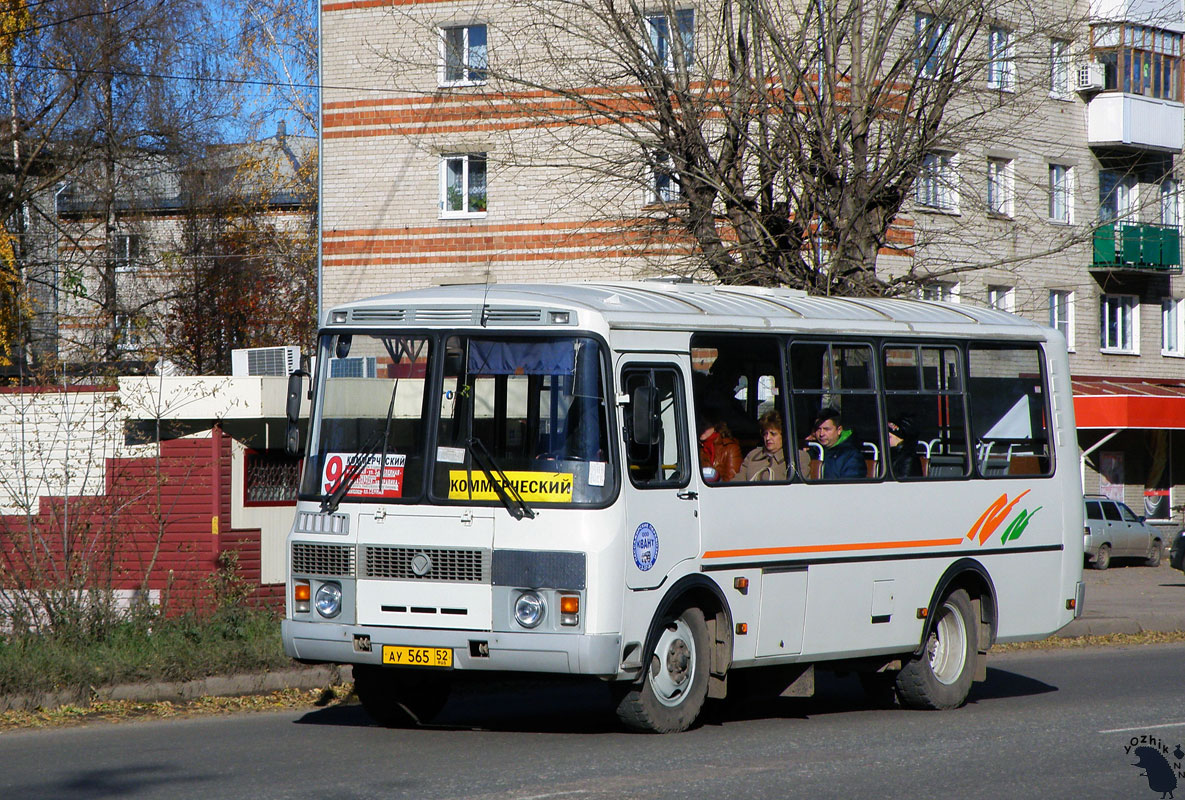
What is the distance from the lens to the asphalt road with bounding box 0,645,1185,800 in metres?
7.89

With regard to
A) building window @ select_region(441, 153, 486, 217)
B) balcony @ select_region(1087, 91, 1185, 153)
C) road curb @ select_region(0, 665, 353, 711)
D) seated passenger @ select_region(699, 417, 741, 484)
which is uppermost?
balcony @ select_region(1087, 91, 1185, 153)

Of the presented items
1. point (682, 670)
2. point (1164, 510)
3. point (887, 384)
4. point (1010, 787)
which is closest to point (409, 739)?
point (682, 670)

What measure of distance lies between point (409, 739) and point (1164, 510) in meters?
35.6

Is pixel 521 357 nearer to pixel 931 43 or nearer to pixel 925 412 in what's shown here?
pixel 925 412

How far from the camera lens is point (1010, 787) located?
8094mm

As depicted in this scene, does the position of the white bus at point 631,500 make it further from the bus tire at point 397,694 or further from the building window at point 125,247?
the building window at point 125,247

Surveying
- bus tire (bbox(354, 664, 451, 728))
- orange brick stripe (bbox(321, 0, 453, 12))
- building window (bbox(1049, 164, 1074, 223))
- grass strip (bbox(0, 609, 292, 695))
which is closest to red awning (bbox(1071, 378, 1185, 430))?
building window (bbox(1049, 164, 1074, 223))

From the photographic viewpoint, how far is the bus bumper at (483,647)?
9070 millimetres

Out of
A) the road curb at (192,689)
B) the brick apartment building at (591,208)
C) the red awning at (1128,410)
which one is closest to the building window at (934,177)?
the brick apartment building at (591,208)

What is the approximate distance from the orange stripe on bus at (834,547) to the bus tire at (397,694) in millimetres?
1953

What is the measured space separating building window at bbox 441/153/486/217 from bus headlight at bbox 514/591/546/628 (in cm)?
2529

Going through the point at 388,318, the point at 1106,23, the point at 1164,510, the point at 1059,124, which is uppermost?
the point at 1059,124

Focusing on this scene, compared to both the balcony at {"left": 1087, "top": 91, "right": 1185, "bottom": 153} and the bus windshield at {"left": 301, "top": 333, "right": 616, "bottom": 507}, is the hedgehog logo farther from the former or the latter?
the balcony at {"left": 1087, "top": 91, "right": 1185, "bottom": 153}

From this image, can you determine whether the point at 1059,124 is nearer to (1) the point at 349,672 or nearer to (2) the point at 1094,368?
(2) the point at 1094,368
